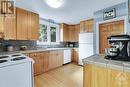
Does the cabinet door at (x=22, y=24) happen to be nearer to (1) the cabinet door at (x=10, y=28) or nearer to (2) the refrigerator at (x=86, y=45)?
(1) the cabinet door at (x=10, y=28)

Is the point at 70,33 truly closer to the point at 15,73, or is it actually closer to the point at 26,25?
the point at 26,25

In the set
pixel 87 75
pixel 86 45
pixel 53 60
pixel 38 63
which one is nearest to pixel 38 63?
pixel 38 63

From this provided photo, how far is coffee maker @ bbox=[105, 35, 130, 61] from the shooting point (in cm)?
146

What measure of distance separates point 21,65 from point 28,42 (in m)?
2.30

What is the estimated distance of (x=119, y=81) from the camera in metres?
1.26

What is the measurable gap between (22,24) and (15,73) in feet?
6.85

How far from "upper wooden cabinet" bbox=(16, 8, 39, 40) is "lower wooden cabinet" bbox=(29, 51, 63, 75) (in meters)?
0.68

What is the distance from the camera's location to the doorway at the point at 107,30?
10.5ft

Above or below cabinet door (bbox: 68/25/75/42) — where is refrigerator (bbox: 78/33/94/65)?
below

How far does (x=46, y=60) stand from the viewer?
13.0 feet

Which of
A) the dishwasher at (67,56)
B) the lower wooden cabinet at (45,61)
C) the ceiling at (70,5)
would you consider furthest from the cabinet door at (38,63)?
the dishwasher at (67,56)

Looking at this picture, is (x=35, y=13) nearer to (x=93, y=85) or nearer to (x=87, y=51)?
(x=87, y=51)

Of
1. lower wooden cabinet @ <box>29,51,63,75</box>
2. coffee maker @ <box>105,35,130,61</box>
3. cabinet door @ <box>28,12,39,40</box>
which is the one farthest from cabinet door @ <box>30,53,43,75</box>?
coffee maker @ <box>105,35,130,61</box>

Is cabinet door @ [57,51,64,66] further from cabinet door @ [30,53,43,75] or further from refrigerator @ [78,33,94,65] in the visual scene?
cabinet door @ [30,53,43,75]
